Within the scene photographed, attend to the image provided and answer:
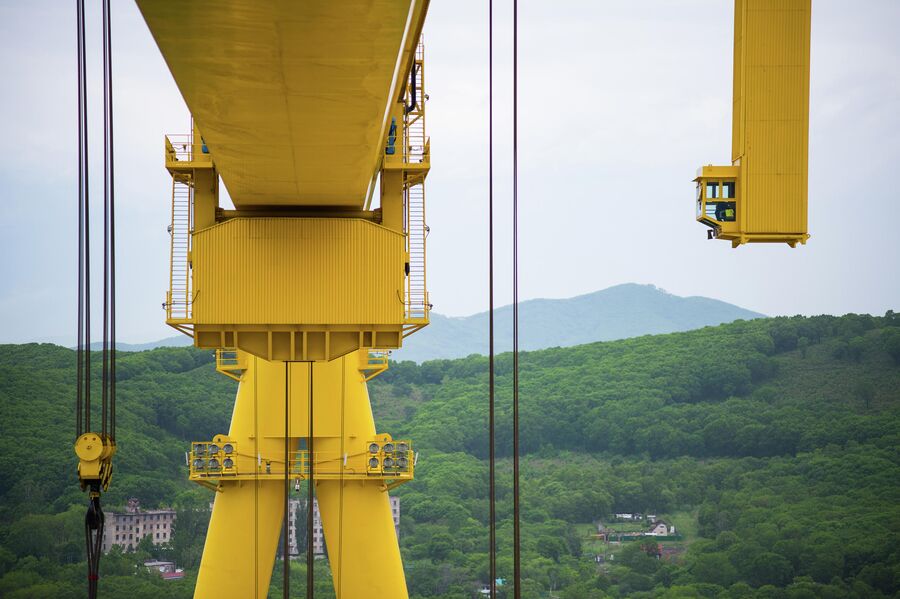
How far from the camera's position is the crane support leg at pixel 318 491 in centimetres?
2489

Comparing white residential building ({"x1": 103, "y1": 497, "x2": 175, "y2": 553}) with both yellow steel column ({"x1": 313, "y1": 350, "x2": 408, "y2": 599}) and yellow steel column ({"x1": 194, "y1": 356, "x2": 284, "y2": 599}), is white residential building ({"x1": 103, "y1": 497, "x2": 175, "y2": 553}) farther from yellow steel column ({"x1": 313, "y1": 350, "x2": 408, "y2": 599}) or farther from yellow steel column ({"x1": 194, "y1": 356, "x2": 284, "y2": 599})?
yellow steel column ({"x1": 313, "y1": 350, "x2": 408, "y2": 599})

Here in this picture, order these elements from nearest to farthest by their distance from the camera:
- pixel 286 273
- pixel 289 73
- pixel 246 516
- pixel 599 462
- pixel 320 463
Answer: pixel 289 73 < pixel 286 273 < pixel 320 463 < pixel 246 516 < pixel 599 462

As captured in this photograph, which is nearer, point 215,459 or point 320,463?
point 215,459

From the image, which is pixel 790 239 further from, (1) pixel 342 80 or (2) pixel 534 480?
(2) pixel 534 480

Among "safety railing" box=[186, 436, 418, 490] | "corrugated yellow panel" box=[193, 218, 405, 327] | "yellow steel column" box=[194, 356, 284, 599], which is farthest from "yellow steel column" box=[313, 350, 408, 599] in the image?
"corrugated yellow panel" box=[193, 218, 405, 327]

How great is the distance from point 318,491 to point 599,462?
62.3m

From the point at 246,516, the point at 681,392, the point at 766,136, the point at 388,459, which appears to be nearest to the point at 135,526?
the point at 681,392

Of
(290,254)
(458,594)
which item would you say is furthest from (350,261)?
(458,594)

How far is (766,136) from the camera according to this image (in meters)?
16.8

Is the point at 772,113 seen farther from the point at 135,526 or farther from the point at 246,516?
the point at 135,526

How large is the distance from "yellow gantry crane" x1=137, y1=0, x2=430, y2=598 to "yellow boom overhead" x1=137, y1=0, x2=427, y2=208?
0.02 m

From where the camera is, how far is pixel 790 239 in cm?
1727

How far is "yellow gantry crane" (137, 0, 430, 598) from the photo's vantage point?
1009 cm

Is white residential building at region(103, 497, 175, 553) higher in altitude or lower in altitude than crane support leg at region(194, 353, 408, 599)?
lower
